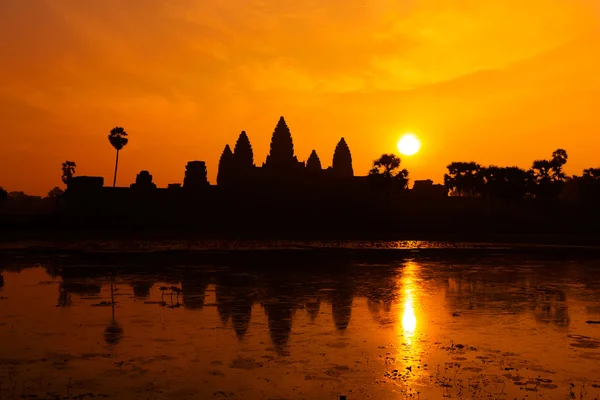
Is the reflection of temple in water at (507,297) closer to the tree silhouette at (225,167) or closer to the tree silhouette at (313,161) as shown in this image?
the tree silhouette at (225,167)

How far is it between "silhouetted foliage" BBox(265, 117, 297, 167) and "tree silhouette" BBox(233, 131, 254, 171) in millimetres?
3339

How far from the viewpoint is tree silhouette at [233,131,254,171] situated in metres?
118

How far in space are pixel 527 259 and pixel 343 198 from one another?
64830 mm

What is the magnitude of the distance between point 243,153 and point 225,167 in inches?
206

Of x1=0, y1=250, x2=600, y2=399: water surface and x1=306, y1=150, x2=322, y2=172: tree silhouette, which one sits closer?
x1=0, y1=250, x2=600, y2=399: water surface

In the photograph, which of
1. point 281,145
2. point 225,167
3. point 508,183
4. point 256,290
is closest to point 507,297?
point 256,290

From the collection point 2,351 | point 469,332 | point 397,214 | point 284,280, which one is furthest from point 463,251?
point 397,214

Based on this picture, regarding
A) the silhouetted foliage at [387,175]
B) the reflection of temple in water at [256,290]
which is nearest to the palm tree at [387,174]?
the silhouetted foliage at [387,175]

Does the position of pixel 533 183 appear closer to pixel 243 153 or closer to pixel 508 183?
pixel 508 183

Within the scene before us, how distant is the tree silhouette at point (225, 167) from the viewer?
385ft

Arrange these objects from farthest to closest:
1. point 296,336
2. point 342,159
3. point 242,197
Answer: point 342,159 → point 242,197 → point 296,336

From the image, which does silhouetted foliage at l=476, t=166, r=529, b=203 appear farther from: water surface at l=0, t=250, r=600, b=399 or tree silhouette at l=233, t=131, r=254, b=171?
water surface at l=0, t=250, r=600, b=399

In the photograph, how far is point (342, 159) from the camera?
424 feet

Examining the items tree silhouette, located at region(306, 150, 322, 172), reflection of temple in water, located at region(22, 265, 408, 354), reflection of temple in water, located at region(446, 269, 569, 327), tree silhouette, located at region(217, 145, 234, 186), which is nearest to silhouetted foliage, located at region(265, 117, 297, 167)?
tree silhouette, located at region(217, 145, 234, 186)
